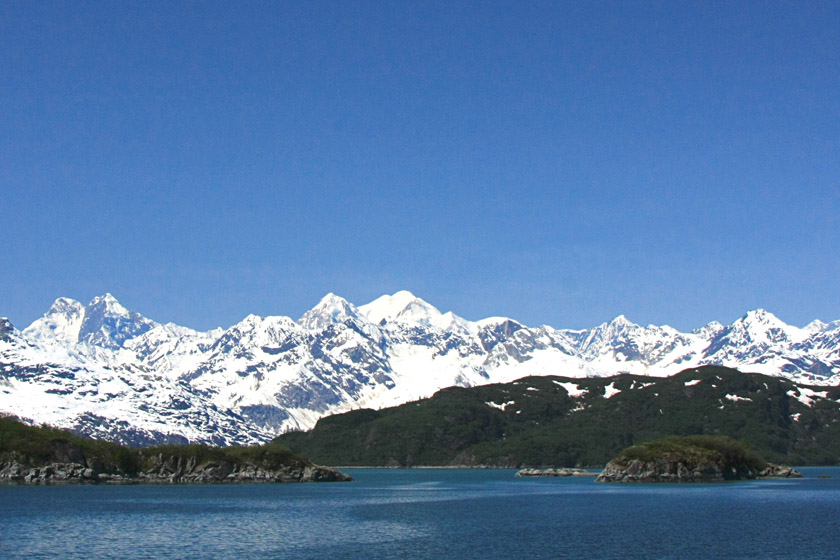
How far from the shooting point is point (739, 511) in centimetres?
16862

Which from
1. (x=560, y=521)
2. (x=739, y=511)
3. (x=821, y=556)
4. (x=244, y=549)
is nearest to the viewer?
(x=821, y=556)

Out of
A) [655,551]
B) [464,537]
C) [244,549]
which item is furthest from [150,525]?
[655,551]

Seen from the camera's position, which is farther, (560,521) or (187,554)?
(560,521)

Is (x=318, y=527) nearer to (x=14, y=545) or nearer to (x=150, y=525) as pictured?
(x=150, y=525)

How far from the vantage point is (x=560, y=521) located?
15562 centimetres

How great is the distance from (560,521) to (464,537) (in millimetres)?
28657

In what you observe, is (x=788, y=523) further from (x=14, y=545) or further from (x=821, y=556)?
(x=14, y=545)

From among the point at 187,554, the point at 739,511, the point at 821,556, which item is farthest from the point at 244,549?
the point at 739,511

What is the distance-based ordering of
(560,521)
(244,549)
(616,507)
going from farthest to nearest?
(616,507) → (560,521) → (244,549)

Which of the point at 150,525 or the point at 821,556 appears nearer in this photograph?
the point at 821,556

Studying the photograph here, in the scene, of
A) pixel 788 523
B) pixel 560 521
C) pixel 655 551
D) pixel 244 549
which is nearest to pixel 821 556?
pixel 655 551

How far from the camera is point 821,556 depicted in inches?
4323

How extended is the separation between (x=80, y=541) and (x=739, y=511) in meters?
105

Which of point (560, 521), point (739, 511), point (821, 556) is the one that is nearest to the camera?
point (821, 556)
